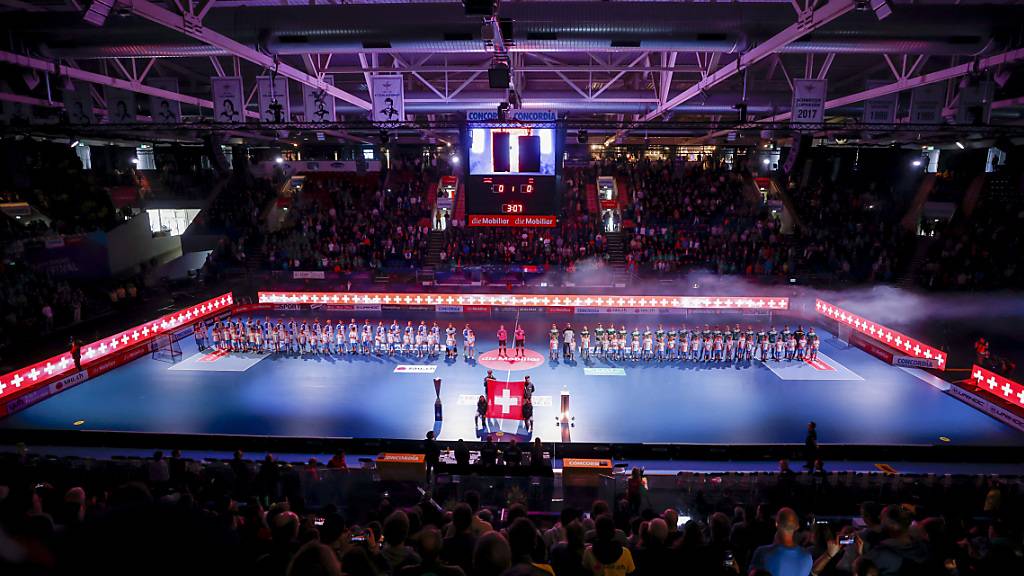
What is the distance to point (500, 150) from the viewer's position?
1538cm

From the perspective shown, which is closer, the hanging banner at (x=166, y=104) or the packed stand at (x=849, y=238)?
the hanging banner at (x=166, y=104)

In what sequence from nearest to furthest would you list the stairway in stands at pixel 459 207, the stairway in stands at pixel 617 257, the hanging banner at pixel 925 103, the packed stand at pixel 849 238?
the hanging banner at pixel 925 103
the packed stand at pixel 849 238
the stairway in stands at pixel 617 257
the stairway in stands at pixel 459 207

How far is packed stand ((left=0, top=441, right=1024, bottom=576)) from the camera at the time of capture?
1962 millimetres

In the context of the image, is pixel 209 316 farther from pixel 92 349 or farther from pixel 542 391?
pixel 542 391

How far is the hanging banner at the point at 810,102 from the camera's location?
1477 cm

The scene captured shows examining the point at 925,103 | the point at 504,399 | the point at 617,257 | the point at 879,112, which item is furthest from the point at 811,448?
the point at 617,257

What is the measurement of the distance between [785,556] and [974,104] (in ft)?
50.3

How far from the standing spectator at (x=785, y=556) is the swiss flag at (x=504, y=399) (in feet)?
33.1

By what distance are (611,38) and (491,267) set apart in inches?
686

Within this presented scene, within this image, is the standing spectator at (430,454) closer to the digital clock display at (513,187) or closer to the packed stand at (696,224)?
the digital clock display at (513,187)

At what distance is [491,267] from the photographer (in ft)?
93.7

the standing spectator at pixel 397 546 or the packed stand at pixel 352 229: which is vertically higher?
the packed stand at pixel 352 229

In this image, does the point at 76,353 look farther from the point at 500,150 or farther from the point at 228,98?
the point at 500,150

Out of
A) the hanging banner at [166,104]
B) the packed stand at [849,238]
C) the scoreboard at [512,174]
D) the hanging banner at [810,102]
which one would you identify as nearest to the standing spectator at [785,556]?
the scoreboard at [512,174]
